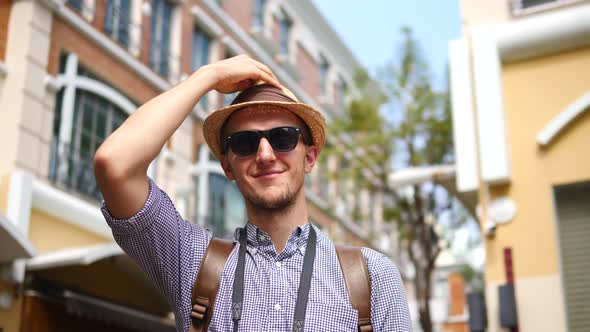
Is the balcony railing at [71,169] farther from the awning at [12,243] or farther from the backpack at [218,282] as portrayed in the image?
the backpack at [218,282]

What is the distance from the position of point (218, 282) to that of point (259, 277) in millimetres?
141

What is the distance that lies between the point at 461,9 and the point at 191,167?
8204mm

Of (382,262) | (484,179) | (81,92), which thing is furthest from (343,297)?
(81,92)

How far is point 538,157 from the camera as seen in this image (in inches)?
340

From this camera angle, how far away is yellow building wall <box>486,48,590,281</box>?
27.4 feet

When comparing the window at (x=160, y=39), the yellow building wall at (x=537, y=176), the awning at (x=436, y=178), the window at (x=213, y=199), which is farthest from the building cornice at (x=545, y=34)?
the window at (x=213, y=199)

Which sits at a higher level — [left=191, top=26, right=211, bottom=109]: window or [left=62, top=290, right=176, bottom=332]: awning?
[left=191, top=26, right=211, bottom=109]: window

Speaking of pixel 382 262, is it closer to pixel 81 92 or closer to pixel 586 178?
pixel 586 178

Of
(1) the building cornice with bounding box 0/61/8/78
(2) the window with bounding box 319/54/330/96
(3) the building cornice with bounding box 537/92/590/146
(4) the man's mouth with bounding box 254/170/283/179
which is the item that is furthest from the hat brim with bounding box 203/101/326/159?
(2) the window with bounding box 319/54/330/96

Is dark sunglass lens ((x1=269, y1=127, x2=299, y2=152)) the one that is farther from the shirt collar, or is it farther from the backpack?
the backpack

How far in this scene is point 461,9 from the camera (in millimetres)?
9594

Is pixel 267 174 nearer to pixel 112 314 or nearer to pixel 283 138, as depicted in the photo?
pixel 283 138

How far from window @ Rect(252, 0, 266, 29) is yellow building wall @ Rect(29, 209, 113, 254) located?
35.8ft

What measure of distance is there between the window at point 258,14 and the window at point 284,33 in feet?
5.08
